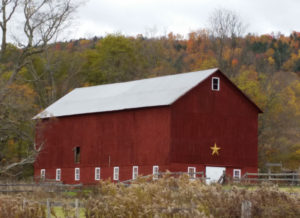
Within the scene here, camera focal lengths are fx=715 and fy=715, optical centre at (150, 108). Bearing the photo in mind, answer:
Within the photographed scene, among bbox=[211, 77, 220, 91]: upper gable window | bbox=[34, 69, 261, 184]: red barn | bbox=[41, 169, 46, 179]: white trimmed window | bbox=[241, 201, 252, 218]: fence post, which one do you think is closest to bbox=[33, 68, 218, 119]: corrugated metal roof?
bbox=[34, 69, 261, 184]: red barn

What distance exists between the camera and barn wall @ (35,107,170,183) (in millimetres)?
42438

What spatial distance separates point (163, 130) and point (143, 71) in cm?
3493

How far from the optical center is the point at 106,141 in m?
46.2

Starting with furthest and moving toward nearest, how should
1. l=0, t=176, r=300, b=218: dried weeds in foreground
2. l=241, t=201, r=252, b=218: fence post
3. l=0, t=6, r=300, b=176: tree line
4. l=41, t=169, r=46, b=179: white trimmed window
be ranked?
l=41, t=169, r=46, b=179: white trimmed window < l=0, t=6, r=300, b=176: tree line < l=0, t=176, r=300, b=218: dried weeds in foreground < l=241, t=201, r=252, b=218: fence post

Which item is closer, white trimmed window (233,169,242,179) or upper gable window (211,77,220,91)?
upper gable window (211,77,220,91)

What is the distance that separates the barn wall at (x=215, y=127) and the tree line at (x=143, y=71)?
8717 mm

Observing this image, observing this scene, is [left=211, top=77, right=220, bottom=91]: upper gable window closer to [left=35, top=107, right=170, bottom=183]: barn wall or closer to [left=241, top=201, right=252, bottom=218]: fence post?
[left=35, top=107, right=170, bottom=183]: barn wall

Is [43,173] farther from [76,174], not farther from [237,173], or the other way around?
[237,173]

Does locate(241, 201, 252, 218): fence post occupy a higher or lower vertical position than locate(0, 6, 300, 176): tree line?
lower

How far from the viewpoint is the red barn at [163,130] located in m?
42.0

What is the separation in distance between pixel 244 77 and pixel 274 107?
144 inches

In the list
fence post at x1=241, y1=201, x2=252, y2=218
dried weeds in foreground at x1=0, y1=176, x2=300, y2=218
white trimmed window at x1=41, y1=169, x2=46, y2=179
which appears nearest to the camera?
fence post at x1=241, y1=201, x2=252, y2=218

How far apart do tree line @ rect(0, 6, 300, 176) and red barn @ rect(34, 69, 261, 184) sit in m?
3.95

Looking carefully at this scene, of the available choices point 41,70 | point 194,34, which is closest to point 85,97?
point 41,70
